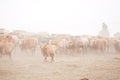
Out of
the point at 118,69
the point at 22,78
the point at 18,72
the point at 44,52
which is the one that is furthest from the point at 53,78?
the point at 44,52

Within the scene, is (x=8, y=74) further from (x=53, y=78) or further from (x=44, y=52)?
(x=44, y=52)

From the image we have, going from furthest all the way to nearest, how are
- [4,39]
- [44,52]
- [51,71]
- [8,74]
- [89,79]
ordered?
[4,39] < [44,52] < [51,71] < [8,74] < [89,79]

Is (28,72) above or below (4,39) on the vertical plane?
below

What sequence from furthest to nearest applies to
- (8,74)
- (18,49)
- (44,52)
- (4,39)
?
(18,49)
(4,39)
(44,52)
(8,74)

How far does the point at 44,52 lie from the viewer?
1583cm

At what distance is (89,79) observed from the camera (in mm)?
10445

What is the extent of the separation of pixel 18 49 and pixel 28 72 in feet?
32.0

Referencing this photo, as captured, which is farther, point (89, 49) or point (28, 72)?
point (89, 49)

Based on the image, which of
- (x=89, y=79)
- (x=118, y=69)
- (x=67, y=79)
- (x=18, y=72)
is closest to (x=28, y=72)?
(x=18, y=72)

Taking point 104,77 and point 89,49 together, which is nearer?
point 104,77

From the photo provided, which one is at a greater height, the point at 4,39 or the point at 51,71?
the point at 4,39

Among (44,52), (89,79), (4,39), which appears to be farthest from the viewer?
(4,39)

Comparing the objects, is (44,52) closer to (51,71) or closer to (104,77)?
(51,71)

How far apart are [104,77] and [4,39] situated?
30.8 ft
